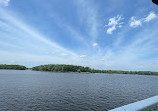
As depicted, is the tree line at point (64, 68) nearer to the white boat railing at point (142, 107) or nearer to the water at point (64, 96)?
the water at point (64, 96)

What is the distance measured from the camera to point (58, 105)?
18.6 m

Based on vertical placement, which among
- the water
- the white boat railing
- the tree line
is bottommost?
the water

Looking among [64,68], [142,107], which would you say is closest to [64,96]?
[142,107]

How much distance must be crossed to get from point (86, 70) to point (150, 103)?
19127cm

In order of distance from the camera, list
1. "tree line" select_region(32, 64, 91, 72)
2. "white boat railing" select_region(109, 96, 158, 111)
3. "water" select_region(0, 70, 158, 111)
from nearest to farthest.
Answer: "white boat railing" select_region(109, 96, 158, 111) < "water" select_region(0, 70, 158, 111) < "tree line" select_region(32, 64, 91, 72)

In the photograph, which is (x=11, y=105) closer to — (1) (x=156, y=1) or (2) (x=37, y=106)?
(2) (x=37, y=106)

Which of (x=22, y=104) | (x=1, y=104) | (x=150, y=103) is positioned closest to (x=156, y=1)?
(x=150, y=103)

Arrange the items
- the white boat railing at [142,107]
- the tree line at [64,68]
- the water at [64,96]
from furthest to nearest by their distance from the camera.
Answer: the tree line at [64,68], the water at [64,96], the white boat railing at [142,107]

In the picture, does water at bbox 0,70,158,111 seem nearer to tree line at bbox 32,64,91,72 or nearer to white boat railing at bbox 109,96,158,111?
white boat railing at bbox 109,96,158,111

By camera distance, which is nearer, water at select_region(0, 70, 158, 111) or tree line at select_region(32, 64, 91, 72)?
water at select_region(0, 70, 158, 111)

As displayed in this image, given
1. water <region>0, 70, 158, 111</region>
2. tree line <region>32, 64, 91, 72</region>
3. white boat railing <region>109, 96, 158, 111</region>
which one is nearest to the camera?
white boat railing <region>109, 96, 158, 111</region>

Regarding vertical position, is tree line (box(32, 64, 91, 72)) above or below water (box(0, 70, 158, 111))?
above

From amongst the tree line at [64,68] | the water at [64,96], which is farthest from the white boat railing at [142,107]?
the tree line at [64,68]

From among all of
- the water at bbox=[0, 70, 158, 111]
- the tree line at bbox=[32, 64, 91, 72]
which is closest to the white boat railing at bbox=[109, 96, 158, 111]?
the water at bbox=[0, 70, 158, 111]
